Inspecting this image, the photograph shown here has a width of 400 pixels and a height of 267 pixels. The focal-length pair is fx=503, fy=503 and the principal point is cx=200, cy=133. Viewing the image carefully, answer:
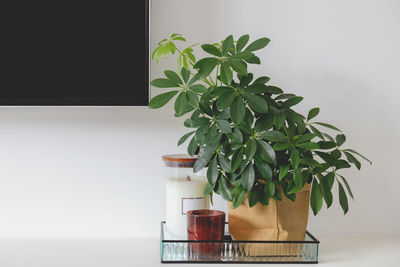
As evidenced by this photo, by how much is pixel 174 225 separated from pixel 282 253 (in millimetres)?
300

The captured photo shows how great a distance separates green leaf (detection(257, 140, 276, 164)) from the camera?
1185 millimetres

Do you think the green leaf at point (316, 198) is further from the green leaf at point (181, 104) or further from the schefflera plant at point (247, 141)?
the green leaf at point (181, 104)

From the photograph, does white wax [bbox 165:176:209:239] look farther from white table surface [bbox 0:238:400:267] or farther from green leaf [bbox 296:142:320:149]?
green leaf [bbox 296:142:320:149]

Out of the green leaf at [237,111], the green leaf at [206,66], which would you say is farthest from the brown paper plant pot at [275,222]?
the green leaf at [206,66]

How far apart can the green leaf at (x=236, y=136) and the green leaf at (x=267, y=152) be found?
0.05 meters

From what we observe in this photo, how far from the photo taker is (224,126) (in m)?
1.21

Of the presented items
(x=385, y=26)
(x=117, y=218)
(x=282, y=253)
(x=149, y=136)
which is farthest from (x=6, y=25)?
(x=385, y=26)

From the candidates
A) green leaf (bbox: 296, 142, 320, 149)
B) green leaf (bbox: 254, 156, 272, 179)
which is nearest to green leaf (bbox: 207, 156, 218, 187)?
Result: green leaf (bbox: 254, 156, 272, 179)

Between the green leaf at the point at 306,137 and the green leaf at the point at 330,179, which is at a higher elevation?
the green leaf at the point at 306,137

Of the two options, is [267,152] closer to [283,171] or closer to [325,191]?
[283,171]

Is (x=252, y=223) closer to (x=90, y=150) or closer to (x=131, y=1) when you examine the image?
(x=90, y=150)

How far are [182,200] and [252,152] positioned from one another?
282 mm

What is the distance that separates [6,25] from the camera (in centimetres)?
141

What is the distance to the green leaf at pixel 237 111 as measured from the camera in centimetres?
118
